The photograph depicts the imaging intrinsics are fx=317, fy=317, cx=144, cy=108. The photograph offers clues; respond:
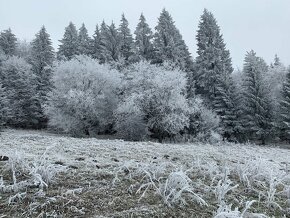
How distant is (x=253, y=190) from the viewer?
5.75 meters

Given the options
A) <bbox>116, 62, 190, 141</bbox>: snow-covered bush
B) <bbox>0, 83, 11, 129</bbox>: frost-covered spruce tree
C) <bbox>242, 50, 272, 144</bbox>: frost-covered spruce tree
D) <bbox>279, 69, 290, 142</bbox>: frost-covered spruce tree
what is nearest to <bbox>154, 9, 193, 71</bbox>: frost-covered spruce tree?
<bbox>242, 50, 272, 144</bbox>: frost-covered spruce tree

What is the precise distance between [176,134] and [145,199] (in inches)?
1043

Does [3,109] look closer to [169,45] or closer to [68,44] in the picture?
[68,44]

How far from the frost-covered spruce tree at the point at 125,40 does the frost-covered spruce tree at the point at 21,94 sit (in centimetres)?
1298

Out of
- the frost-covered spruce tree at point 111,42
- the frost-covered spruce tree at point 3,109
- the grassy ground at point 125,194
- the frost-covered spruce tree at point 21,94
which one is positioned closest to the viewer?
the grassy ground at point 125,194

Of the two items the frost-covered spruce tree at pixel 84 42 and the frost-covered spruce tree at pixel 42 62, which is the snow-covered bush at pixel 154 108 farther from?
the frost-covered spruce tree at pixel 84 42

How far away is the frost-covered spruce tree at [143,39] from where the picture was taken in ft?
141

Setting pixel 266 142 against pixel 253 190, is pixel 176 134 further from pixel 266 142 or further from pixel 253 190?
pixel 253 190

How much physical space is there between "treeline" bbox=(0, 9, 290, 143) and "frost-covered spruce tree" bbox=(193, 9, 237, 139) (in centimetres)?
11

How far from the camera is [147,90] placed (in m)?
28.7

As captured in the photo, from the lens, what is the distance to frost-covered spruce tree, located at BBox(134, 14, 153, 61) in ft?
141

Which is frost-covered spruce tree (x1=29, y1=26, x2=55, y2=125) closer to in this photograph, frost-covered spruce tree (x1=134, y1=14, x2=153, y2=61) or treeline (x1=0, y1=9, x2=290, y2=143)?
treeline (x1=0, y1=9, x2=290, y2=143)

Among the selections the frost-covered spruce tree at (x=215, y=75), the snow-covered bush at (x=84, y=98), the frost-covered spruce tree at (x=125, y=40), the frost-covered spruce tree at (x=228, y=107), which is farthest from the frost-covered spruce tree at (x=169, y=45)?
the snow-covered bush at (x=84, y=98)

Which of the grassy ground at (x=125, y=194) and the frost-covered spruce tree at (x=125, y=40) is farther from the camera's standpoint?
the frost-covered spruce tree at (x=125, y=40)
